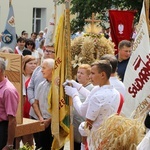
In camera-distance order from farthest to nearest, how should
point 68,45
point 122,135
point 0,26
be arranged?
1. point 0,26
2. point 68,45
3. point 122,135

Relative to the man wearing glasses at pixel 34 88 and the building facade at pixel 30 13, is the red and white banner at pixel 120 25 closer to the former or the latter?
the man wearing glasses at pixel 34 88

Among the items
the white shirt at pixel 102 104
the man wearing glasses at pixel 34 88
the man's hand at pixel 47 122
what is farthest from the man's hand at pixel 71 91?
the man wearing glasses at pixel 34 88

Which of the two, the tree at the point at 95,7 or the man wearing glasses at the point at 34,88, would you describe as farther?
the tree at the point at 95,7

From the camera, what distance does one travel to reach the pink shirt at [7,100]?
6861mm

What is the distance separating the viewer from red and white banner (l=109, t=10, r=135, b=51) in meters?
12.5

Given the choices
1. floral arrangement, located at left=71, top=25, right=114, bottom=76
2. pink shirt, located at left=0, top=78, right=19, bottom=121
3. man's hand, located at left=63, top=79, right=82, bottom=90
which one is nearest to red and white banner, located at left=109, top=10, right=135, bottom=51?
floral arrangement, located at left=71, top=25, right=114, bottom=76

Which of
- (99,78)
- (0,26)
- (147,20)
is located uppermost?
(147,20)

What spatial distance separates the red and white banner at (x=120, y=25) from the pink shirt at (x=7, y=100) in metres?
5.71

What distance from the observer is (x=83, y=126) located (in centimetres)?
678

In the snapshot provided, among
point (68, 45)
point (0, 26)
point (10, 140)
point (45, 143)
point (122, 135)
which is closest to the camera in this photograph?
point (122, 135)

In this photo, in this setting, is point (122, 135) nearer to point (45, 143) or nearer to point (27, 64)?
point (45, 143)

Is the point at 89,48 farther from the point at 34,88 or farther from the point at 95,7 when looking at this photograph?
the point at 95,7

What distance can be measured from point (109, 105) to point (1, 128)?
1.29 metres

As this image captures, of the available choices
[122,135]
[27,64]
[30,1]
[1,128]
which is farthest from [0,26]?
[122,135]
